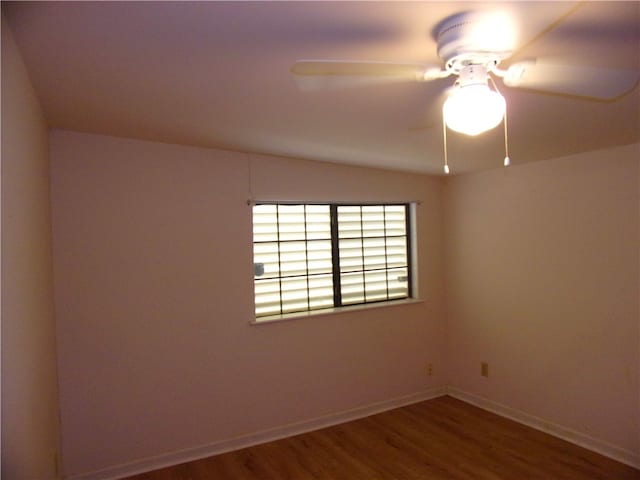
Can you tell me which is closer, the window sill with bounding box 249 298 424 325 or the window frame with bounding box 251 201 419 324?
the window sill with bounding box 249 298 424 325

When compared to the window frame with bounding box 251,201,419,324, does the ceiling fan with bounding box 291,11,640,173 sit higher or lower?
higher

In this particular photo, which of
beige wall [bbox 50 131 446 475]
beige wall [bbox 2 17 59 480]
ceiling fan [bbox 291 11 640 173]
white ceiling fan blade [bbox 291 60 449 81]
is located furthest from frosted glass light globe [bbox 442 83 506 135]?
beige wall [bbox 50 131 446 475]

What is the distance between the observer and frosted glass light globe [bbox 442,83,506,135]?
4.00ft

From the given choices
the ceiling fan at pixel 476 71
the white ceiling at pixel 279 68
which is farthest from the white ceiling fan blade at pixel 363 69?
the white ceiling at pixel 279 68

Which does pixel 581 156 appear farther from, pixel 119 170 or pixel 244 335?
pixel 119 170

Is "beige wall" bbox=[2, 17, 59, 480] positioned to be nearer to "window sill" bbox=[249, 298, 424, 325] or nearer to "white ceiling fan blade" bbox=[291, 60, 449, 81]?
"white ceiling fan blade" bbox=[291, 60, 449, 81]

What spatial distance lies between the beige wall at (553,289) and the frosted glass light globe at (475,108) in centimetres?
229

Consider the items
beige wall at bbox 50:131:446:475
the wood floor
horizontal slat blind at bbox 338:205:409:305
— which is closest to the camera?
beige wall at bbox 50:131:446:475

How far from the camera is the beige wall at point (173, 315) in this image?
9.12 ft

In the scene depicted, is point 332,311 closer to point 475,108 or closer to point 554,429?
point 554,429

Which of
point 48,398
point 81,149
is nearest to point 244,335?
point 48,398

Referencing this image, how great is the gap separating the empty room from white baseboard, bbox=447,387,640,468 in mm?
14

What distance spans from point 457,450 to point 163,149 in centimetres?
301

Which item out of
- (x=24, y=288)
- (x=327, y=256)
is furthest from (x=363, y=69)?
(x=327, y=256)
